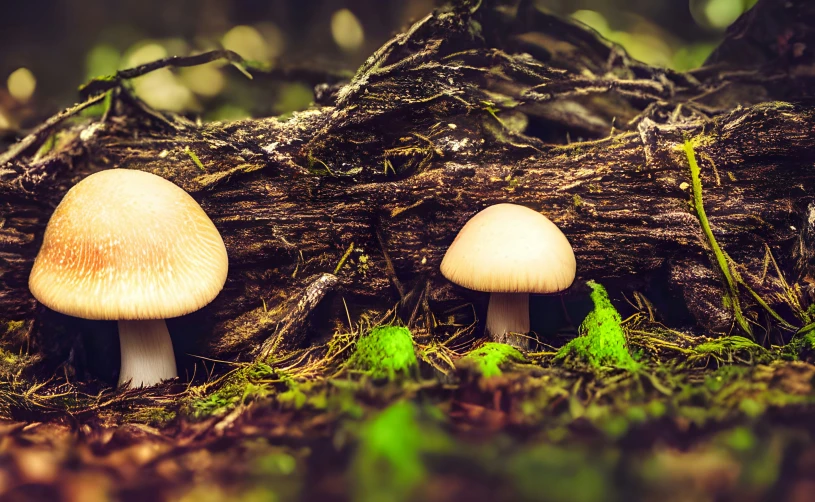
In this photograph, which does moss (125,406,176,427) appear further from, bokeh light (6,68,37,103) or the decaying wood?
bokeh light (6,68,37,103)

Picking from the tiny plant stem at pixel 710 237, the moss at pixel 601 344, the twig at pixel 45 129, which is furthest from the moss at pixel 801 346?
the twig at pixel 45 129

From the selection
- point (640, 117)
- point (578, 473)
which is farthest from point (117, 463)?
point (640, 117)

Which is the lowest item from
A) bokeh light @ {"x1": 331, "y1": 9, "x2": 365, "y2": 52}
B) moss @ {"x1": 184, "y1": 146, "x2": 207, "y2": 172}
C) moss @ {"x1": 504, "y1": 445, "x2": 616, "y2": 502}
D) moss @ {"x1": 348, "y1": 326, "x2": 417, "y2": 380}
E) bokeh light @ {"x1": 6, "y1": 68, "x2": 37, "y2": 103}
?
moss @ {"x1": 504, "y1": 445, "x2": 616, "y2": 502}

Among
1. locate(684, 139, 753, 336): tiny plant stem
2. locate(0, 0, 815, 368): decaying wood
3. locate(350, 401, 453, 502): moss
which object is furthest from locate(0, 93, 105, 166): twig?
locate(684, 139, 753, 336): tiny plant stem

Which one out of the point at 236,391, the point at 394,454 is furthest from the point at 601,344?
the point at 236,391

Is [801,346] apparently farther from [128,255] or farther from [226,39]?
[226,39]

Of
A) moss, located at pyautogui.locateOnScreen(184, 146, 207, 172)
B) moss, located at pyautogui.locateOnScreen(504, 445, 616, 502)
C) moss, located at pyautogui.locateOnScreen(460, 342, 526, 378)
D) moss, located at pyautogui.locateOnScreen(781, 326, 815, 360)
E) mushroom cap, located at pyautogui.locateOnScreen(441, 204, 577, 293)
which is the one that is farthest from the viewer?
moss, located at pyautogui.locateOnScreen(184, 146, 207, 172)
